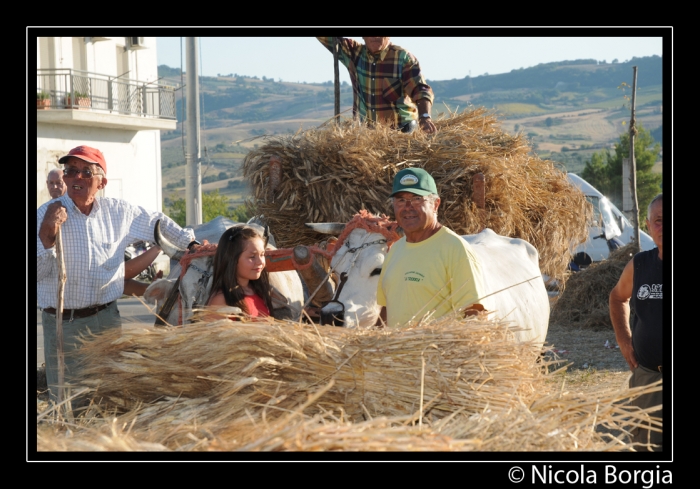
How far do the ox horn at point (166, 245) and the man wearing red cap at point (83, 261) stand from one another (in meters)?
0.20

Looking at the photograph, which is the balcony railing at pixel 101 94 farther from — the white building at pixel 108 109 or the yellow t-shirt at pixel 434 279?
the yellow t-shirt at pixel 434 279

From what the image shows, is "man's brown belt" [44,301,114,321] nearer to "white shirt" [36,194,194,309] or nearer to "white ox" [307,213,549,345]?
"white shirt" [36,194,194,309]

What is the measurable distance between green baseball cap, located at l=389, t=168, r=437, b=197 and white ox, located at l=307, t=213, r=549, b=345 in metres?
0.57

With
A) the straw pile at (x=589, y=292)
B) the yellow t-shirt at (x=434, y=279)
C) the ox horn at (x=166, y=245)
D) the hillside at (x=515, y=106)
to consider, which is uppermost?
the hillside at (x=515, y=106)

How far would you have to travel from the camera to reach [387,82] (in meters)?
7.21

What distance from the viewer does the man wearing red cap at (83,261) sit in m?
4.68

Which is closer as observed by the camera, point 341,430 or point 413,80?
point 341,430

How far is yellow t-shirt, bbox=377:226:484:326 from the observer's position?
13.5ft

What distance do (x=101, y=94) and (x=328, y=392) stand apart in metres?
23.4

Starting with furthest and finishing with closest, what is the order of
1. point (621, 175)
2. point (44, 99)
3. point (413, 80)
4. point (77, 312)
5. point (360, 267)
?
point (621, 175)
point (44, 99)
point (413, 80)
point (360, 267)
point (77, 312)

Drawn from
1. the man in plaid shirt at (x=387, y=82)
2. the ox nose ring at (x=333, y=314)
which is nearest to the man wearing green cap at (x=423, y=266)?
the ox nose ring at (x=333, y=314)

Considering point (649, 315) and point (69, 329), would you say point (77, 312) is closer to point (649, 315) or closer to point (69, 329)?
point (69, 329)

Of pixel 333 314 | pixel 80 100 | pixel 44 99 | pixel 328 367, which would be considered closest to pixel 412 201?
pixel 333 314

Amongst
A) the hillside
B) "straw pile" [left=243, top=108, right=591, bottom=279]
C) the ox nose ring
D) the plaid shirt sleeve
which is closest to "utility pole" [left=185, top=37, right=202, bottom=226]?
the plaid shirt sleeve
